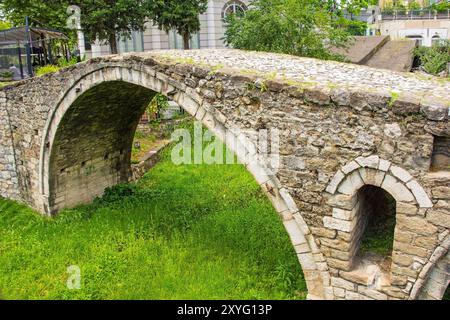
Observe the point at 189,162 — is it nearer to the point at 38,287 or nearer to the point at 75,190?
the point at 75,190

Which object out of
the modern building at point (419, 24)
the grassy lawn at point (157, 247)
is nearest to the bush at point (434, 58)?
the modern building at point (419, 24)

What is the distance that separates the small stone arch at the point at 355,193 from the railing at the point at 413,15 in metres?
25.9

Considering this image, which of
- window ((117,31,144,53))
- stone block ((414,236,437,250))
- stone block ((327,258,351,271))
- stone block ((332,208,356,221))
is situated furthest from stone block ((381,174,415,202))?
window ((117,31,144,53))

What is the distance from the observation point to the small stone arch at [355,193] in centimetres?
511

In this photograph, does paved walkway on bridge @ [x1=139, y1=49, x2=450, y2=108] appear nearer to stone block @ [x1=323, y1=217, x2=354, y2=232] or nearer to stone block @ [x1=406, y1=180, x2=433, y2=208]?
stone block @ [x1=406, y1=180, x2=433, y2=208]

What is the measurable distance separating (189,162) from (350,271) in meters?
8.70

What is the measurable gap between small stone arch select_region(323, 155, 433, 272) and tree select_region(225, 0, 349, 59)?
22.3ft

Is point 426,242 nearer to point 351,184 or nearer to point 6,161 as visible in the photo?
point 351,184

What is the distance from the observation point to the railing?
1066 inches

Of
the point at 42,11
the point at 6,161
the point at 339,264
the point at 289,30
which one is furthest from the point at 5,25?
the point at 339,264

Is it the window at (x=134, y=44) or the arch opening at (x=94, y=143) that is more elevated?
the window at (x=134, y=44)

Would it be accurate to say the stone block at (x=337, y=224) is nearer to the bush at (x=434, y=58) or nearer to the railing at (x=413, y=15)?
the bush at (x=434, y=58)

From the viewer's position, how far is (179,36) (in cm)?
2144
